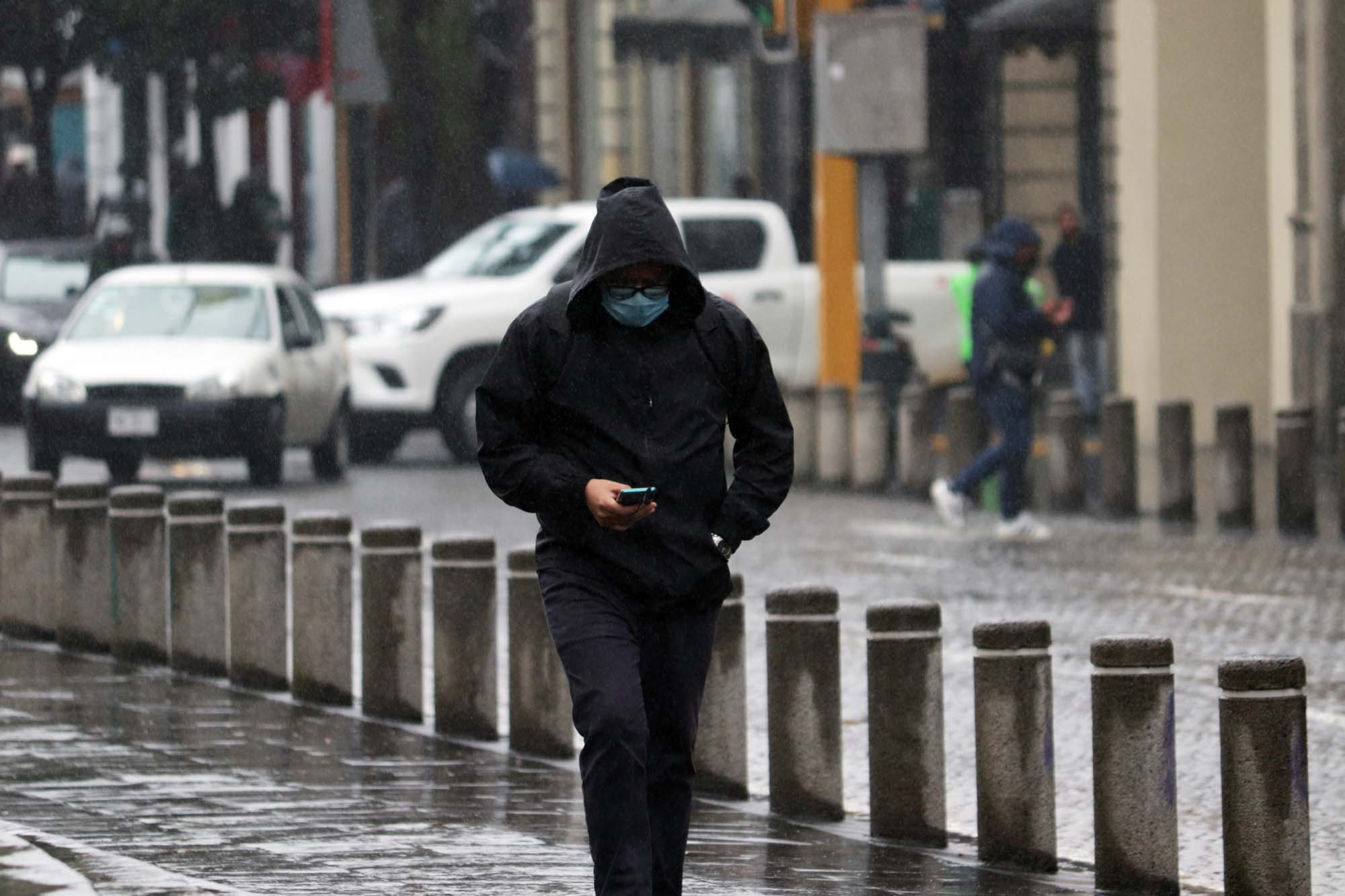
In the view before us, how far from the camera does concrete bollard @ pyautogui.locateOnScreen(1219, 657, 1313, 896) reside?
765cm

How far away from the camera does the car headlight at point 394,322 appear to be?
75.6 feet

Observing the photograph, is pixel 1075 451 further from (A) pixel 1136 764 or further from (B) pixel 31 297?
(B) pixel 31 297

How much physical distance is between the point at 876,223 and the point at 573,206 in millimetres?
3238

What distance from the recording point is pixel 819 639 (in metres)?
9.00

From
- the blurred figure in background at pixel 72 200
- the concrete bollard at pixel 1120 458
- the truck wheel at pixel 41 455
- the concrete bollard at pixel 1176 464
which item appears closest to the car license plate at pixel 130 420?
the truck wheel at pixel 41 455

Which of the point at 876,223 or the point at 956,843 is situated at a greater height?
the point at 876,223

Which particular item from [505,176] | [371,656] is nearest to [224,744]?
[371,656]

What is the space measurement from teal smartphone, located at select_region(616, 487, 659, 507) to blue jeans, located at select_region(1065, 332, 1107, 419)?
70.4ft

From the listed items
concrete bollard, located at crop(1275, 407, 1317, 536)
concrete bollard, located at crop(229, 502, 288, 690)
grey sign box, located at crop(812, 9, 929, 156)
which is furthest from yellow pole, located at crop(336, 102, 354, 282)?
concrete bollard, located at crop(229, 502, 288, 690)

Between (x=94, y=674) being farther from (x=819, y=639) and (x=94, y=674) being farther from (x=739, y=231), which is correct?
(x=739, y=231)

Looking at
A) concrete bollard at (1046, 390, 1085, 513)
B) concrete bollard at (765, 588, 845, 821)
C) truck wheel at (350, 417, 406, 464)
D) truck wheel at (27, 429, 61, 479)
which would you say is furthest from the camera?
truck wheel at (350, 417, 406, 464)

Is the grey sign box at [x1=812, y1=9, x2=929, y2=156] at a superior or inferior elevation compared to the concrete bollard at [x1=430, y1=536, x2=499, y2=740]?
superior

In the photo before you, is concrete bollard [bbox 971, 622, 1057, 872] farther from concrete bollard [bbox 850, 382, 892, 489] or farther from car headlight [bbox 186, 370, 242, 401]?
car headlight [bbox 186, 370, 242, 401]

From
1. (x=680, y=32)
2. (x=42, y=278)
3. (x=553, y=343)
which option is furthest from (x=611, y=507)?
(x=680, y=32)
